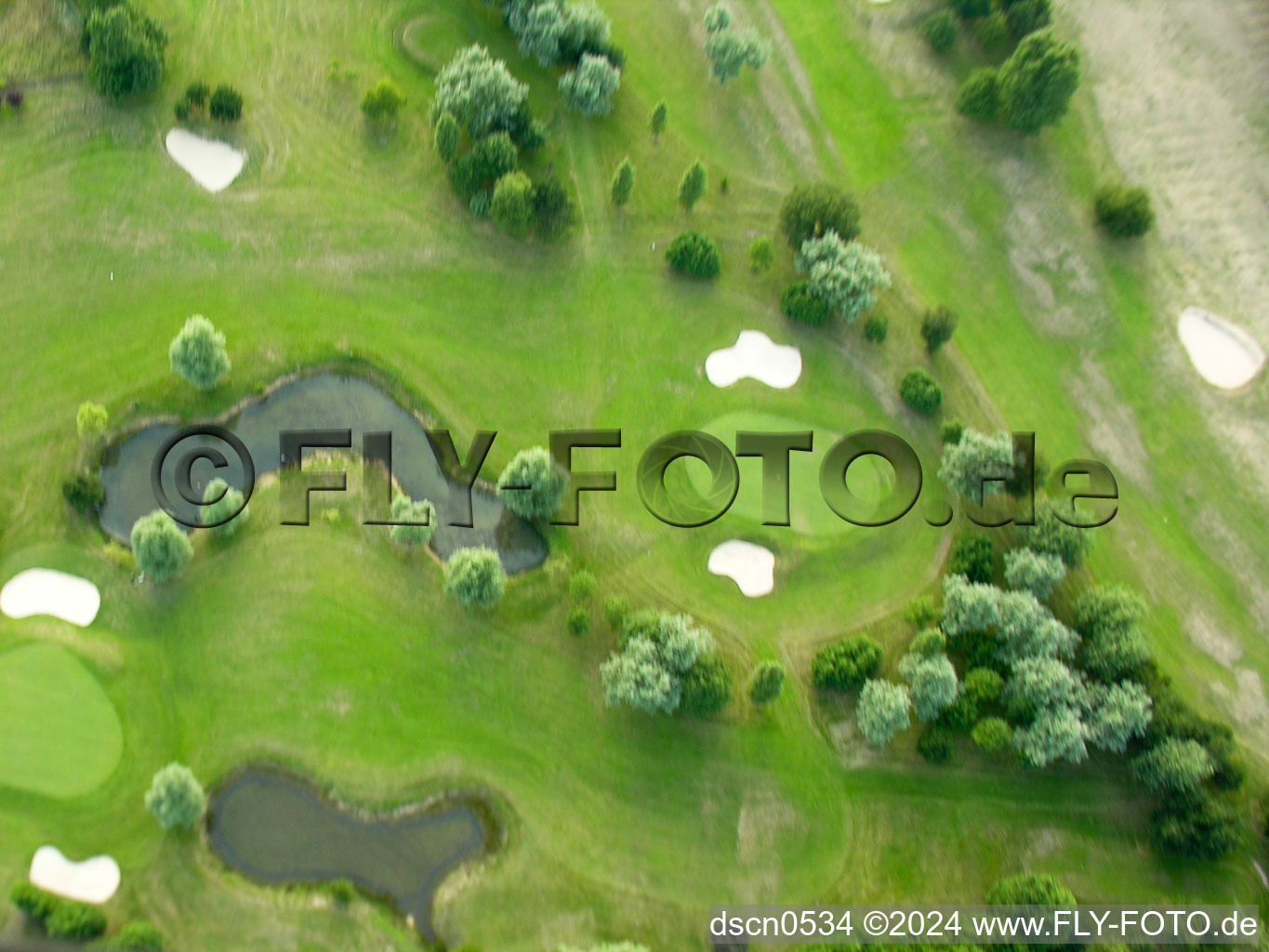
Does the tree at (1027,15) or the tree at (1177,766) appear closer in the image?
the tree at (1177,766)

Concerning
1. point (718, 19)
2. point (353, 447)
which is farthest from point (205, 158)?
point (718, 19)

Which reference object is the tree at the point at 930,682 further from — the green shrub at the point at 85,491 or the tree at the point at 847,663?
the green shrub at the point at 85,491

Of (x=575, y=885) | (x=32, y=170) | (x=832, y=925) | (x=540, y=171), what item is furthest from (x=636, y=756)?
(x=32, y=170)

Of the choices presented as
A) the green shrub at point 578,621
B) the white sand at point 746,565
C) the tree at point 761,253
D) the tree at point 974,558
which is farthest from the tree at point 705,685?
the tree at point 761,253

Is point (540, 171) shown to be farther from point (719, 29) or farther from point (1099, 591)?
point (1099, 591)

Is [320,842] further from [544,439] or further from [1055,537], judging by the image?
[1055,537]

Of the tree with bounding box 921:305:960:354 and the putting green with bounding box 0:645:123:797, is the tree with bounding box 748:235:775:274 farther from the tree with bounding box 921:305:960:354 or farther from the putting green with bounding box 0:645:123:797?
the putting green with bounding box 0:645:123:797

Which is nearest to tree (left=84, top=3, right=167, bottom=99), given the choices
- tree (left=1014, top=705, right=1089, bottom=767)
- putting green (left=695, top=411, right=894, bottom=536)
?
putting green (left=695, top=411, right=894, bottom=536)
